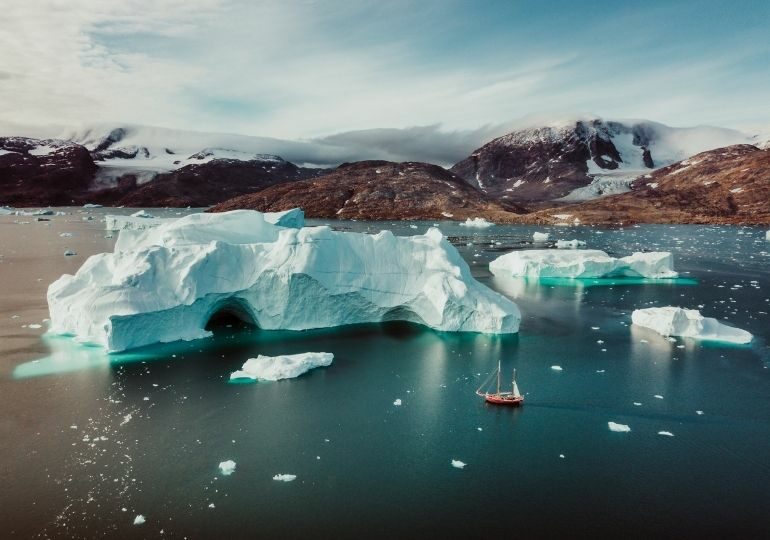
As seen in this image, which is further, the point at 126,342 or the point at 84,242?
the point at 84,242

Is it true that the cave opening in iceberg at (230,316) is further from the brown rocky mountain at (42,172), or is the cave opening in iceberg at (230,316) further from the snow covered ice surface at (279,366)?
the brown rocky mountain at (42,172)

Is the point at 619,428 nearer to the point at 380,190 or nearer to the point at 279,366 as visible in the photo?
the point at 279,366

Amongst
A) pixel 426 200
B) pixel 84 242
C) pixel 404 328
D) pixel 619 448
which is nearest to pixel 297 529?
pixel 619 448

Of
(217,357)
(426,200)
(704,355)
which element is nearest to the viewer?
(217,357)

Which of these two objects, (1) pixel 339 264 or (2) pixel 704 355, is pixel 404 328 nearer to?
(1) pixel 339 264

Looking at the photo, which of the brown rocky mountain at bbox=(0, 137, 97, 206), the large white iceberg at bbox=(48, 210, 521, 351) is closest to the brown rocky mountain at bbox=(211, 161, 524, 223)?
the large white iceberg at bbox=(48, 210, 521, 351)

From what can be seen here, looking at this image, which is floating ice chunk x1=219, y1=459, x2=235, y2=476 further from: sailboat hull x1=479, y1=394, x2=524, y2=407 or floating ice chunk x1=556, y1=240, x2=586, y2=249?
floating ice chunk x1=556, y1=240, x2=586, y2=249

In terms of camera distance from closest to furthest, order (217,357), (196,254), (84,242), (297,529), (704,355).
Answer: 1. (297,529)
2. (217,357)
3. (704,355)
4. (196,254)
5. (84,242)
